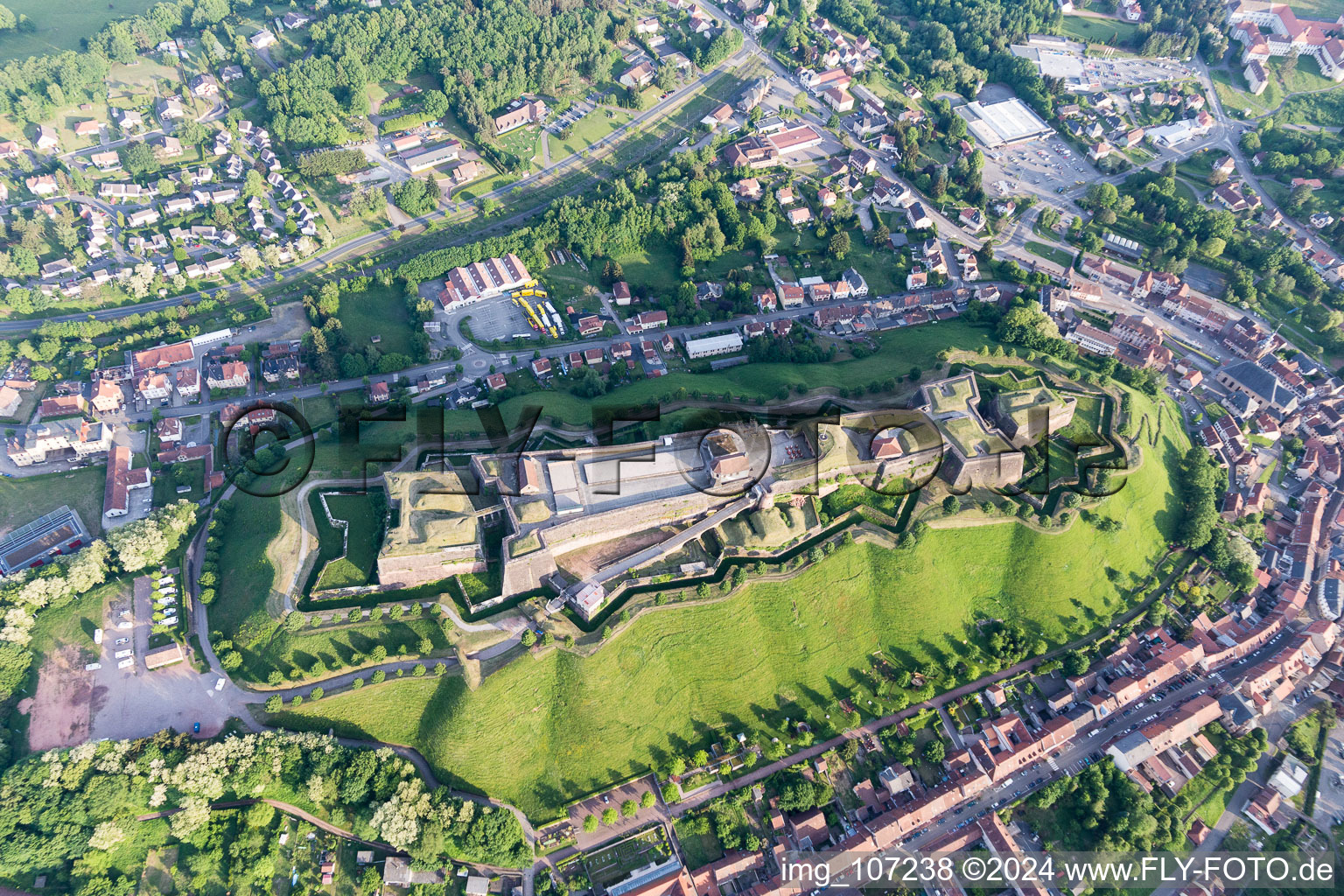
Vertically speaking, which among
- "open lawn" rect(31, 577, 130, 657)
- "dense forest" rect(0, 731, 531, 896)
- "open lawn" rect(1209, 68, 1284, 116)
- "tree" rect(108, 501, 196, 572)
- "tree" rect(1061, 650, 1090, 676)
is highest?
"open lawn" rect(1209, 68, 1284, 116)

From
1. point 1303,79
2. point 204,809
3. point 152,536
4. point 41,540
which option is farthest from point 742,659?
point 1303,79

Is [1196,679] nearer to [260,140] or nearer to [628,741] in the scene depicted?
[628,741]

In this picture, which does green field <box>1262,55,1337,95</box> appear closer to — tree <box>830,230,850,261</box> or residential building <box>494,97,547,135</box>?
tree <box>830,230,850,261</box>

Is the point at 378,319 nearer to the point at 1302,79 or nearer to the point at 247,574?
the point at 247,574

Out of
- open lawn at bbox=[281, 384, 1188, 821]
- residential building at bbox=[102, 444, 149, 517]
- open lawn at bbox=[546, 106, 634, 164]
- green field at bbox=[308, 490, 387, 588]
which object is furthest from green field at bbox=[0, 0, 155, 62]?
open lawn at bbox=[281, 384, 1188, 821]

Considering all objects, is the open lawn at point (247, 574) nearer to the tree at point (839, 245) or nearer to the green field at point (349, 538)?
the green field at point (349, 538)
